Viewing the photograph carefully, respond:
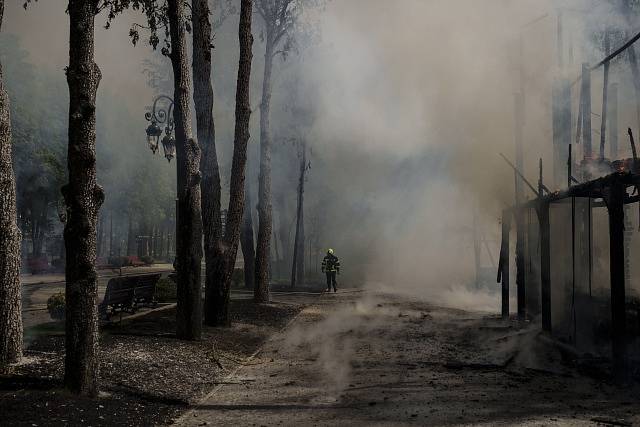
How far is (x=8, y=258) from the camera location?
7.02 metres

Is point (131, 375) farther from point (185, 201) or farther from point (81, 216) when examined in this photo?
point (185, 201)

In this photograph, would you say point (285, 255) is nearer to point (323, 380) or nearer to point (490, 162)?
point (490, 162)

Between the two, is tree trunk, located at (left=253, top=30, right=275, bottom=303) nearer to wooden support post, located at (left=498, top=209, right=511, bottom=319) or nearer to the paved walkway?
the paved walkway

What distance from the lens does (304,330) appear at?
12914mm

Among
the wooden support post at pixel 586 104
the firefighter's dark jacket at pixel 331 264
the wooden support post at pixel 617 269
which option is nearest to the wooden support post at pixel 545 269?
the wooden support post at pixel 617 269

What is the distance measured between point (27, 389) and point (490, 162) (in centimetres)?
2043

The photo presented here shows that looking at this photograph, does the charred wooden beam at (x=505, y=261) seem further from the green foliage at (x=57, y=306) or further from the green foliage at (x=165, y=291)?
the green foliage at (x=57, y=306)

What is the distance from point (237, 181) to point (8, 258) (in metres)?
6.47

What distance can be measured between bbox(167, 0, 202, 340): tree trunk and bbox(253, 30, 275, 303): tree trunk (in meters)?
7.30

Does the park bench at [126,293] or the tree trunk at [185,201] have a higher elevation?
the tree trunk at [185,201]

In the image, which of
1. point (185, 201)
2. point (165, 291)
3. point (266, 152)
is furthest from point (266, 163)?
point (185, 201)

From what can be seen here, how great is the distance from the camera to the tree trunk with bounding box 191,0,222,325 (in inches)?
450

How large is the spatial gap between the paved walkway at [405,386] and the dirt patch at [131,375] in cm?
35

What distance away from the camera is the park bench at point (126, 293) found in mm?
11367
